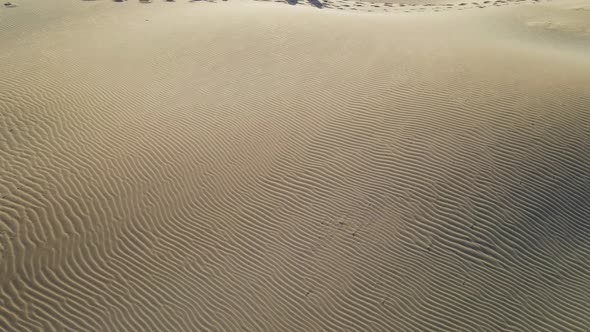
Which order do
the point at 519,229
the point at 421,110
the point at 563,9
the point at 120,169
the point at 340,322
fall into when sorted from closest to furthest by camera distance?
the point at 340,322 → the point at 519,229 → the point at 120,169 → the point at 421,110 → the point at 563,9

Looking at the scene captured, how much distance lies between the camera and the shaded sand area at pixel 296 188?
5.65 meters

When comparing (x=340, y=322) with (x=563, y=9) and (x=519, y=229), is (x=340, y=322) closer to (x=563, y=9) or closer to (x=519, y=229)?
(x=519, y=229)

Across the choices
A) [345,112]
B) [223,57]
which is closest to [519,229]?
[345,112]

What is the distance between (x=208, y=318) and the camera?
5.51 m

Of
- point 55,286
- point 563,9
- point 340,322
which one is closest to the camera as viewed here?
point 340,322

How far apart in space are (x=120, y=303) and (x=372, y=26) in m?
11.7

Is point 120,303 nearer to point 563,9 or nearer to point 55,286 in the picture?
point 55,286

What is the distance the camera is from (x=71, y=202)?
694 centimetres

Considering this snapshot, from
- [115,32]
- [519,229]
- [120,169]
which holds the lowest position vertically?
[519,229]

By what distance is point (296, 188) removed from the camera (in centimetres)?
734

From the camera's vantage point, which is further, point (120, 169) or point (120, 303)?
point (120, 169)

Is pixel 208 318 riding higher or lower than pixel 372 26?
lower

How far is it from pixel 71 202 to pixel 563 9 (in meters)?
17.9

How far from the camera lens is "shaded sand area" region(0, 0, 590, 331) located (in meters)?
5.65
